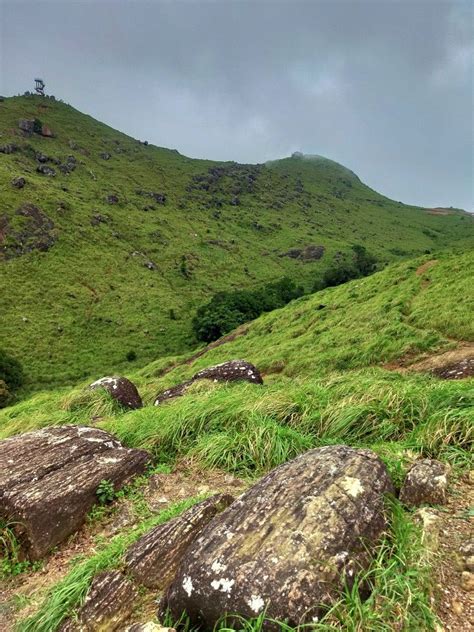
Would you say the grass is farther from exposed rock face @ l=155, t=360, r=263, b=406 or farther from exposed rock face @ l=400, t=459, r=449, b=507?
exposed rock face @ l=155, t=360, r=263, b=406

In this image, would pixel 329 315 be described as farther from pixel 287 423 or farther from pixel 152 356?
pixel 152 356

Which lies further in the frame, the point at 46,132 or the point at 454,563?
the point at 46,132

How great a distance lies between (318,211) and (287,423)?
172 m

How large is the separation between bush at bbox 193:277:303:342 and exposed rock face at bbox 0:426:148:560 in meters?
54.8

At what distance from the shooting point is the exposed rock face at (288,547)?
354cm

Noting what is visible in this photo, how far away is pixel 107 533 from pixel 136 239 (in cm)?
10198

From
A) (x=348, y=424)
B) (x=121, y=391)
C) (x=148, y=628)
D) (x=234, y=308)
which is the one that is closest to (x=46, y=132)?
(x=234, y=308)

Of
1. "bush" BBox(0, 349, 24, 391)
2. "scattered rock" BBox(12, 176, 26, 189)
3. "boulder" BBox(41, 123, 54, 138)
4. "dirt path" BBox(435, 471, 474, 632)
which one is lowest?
"bush" BBox(0, 349, 24, 391)

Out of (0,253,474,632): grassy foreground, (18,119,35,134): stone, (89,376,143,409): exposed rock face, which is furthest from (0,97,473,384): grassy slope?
(0,253,474,632): grassy foreground


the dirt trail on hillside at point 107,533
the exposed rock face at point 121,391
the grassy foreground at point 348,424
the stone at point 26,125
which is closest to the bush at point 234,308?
the grassy foreground at point 348,424

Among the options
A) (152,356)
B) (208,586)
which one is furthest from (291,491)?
(152,356)

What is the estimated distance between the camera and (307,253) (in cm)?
12169

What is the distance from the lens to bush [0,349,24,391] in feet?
163

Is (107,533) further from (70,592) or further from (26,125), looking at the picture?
(26,125)
